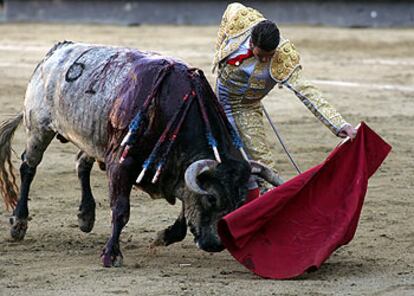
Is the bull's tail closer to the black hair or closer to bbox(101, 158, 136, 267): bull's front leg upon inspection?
bbox(101, 158, 136, 267): bull's front leg

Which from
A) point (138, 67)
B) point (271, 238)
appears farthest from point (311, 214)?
point (138, 67)

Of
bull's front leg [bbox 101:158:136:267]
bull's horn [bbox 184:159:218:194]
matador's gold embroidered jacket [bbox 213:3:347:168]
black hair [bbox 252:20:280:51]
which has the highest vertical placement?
black hair [bbox 252:20:280:51]

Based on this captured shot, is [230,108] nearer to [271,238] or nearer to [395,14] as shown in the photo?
[271,238]

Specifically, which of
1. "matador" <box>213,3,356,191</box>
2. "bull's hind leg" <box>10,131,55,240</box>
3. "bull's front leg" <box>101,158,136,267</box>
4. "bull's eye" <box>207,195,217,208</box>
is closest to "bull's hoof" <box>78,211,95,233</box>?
"bull's hind leg" <box>10,131,55,240</box>

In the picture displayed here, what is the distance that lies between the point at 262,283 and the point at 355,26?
1277 centimetres

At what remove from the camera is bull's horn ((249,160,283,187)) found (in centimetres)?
675

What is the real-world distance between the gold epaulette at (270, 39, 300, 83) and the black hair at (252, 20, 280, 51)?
0.17 m

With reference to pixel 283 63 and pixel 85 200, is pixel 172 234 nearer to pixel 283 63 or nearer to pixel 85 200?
pixel 85 200

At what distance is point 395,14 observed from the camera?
18703mm

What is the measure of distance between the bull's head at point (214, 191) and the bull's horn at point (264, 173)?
0.37 ft

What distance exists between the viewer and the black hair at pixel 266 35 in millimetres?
6641

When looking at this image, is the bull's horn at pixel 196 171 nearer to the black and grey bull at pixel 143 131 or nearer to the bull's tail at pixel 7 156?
the black and grey bull at pixel 143 131

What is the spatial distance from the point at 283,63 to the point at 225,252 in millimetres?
Result: 1178

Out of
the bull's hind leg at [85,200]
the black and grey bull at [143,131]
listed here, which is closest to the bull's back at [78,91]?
the black and grey bull at [143,131]
